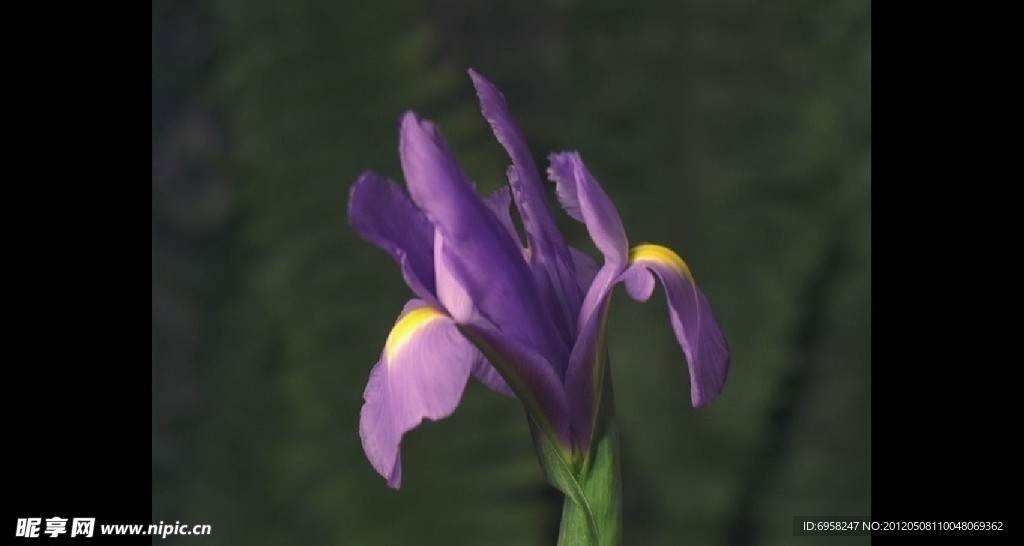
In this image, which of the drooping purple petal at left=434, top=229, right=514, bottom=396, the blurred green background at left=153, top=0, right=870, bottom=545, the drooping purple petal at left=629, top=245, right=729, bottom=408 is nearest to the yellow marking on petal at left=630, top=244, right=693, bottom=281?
the drooping purple petal at left=629, top=245, right=729, bottom=408

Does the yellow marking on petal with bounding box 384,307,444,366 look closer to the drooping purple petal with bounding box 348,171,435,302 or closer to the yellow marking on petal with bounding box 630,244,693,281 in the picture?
the drooping purple petal with bounding box 348,171,435,302

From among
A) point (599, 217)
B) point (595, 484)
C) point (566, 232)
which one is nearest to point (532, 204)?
point (599, 217)

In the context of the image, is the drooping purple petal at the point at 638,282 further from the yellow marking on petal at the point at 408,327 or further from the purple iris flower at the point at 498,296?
the yellow marking on petal at the point at 408,327

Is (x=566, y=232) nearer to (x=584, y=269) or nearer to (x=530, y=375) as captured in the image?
(x=584, y=269)

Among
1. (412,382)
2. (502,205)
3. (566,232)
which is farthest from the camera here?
(566,232)

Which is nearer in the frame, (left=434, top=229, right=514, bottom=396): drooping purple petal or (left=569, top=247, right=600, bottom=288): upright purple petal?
(left=434, top=229, right=514, bottom=396): drooping purple petal
